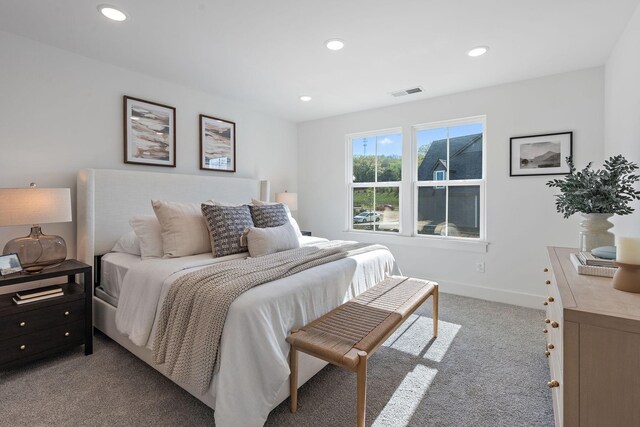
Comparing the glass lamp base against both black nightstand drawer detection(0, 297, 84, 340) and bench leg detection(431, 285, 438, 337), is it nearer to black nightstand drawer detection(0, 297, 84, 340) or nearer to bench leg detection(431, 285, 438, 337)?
black nightstand drawer detection(0, 297, 84, 340)

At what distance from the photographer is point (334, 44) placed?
245 centimetres

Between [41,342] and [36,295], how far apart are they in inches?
12.6

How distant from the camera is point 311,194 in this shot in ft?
16.1

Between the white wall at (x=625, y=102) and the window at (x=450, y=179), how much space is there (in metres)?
1.14

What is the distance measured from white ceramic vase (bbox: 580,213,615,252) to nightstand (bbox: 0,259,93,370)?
10.9ft

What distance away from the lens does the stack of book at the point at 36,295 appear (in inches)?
81.2

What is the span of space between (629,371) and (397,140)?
139 inches

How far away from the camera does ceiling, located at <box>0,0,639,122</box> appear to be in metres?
2.00

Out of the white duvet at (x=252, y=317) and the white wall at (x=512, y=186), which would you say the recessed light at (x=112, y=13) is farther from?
the white wall at (x=512, y=186)

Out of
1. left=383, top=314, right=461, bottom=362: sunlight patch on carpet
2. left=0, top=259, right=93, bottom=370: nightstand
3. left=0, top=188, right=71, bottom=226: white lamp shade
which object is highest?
left=0, top=188, right=71, bottom=226: white lamp shade

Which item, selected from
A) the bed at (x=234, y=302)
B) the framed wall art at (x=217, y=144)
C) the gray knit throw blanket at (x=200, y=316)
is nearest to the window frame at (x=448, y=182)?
the bed at (x=234, y=302)

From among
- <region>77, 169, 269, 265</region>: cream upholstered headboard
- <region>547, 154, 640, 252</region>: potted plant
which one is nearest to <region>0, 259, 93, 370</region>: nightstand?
<region>77, 169, 269, 265</region>: cream upholstered headboard

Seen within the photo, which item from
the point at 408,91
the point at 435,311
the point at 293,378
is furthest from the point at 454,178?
the point at 293,378

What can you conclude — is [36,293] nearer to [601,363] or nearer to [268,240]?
[268,240]
